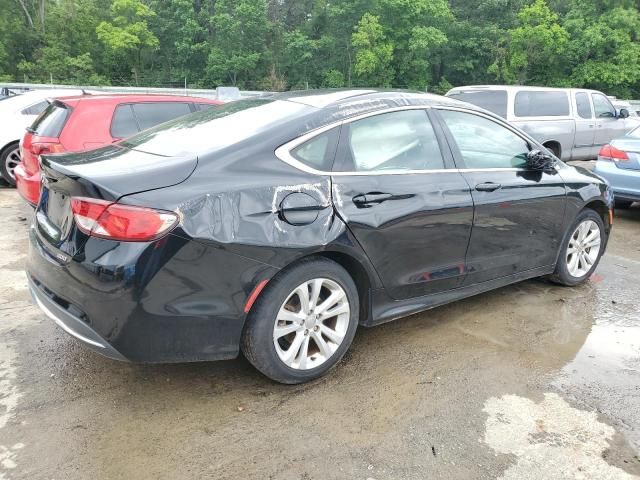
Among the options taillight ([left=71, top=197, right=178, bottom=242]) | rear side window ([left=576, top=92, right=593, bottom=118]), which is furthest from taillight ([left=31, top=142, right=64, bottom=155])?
rear side window ([left=576, top=92, right=593, bottom=118])

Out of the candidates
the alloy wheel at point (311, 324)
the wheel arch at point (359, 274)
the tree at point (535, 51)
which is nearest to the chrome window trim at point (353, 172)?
the wheel arch at point (359, 274)

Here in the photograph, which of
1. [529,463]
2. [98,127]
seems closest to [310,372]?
[529,463]

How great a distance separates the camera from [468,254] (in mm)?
3643

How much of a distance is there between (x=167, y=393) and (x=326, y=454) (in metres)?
0.99

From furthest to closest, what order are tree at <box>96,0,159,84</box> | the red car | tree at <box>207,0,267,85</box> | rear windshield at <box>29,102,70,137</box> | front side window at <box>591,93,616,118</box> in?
tree at <box>207,0,267,85</box>
tree at <box>96,0,159,84</box>
front side window at <box>591,93,616,118</box>
rear windshield at <box>29,102,70,137</box>
the red car

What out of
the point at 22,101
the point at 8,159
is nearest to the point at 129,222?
the point at 8,159

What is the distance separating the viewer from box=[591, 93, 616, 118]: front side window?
11087mm

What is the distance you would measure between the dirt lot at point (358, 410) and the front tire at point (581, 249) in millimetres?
684

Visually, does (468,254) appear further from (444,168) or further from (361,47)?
(361,47)

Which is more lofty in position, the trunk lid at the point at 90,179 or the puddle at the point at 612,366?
the trunk lid at the point at 90,179

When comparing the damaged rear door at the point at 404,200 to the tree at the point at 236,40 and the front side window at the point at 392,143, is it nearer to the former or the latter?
the front side window at the point at 392,143

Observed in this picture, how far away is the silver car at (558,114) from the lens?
9.63 meters

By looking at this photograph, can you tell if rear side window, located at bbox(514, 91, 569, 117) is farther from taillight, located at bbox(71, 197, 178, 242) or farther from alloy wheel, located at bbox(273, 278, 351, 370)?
taillight, located at bbox(71, 197, 178, 242)

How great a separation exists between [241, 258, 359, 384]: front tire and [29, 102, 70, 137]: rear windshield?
4267 millimetres
